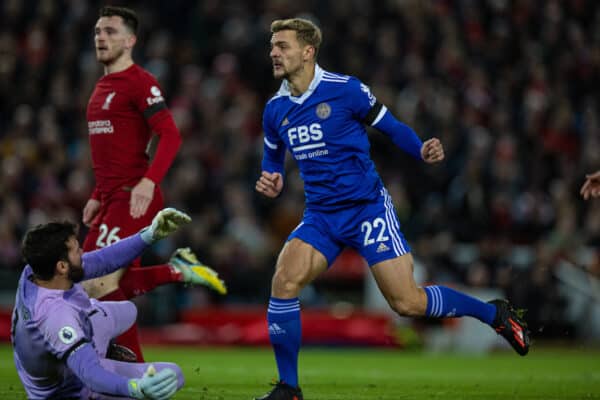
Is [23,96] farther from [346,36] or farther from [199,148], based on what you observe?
[346,36]

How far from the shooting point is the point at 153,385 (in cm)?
632

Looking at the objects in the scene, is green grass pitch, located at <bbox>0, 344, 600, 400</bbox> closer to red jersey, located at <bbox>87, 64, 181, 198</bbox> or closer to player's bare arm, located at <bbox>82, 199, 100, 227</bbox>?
player's bare arm, located at <bbox>82, 199, 100, 227</bbox>

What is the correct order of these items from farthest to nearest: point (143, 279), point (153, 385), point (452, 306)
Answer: point (143, 279) → point (452, 306) → point (153, 385)

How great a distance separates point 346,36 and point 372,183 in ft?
41.5

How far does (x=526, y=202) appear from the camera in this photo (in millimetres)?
17953

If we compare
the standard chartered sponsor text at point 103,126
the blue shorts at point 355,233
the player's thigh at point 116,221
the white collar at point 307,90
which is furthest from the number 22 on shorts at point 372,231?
the standard chartered sponsor text at point 103,126

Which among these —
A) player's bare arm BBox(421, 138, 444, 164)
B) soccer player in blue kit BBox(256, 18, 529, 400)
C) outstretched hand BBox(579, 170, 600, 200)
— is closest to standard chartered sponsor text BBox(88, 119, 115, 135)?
soccer player in blue kit BBox(256, 18, 529, 400)

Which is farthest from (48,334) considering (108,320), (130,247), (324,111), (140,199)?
(324,111)

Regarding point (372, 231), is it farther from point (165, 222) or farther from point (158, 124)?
point (158, 124)

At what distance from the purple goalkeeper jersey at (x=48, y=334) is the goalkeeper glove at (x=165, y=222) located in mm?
607

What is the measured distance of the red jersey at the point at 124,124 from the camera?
8875 mm

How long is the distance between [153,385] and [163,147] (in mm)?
2831

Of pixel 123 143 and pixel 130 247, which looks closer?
pixel 130 247

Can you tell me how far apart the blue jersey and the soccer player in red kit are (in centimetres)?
116
